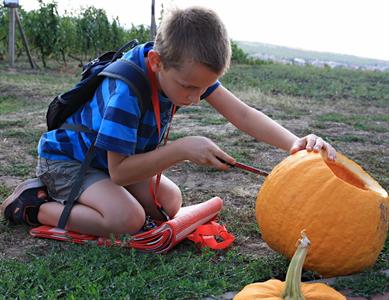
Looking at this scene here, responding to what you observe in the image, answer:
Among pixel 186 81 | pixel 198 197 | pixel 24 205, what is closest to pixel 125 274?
pixel 186 81

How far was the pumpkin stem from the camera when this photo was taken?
5.54ft

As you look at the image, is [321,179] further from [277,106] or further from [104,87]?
[277,106]

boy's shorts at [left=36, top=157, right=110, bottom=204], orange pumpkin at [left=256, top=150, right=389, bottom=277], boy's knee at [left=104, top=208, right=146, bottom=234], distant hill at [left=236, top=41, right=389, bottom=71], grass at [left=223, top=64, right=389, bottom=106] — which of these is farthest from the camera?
distant hill at [left=236, top=41, right=389, bottom=71]

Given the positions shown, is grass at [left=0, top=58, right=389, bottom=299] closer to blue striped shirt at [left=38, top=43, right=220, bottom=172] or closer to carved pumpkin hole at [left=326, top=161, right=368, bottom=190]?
carved pumpkin hole at [left=326, top=161, right=368, bottom=190]

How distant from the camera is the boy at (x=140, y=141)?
221 cm

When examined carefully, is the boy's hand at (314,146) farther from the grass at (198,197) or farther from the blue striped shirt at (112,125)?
the blue striped shirt at (112,125)

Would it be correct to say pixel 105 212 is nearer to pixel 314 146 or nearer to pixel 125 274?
pixel 125 274

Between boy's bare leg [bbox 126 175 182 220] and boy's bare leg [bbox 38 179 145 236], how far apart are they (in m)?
0.25

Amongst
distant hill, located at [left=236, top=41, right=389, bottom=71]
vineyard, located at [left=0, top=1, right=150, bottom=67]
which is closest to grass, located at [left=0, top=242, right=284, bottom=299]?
vineyard, located at [left=0, top=1, right=150, bottom=67]

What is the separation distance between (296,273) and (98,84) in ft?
4.61

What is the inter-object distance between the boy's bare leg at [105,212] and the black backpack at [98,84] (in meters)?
0.33

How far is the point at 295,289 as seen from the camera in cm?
171

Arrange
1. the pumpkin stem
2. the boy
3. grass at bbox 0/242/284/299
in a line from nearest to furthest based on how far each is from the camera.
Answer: the pumpkin stem → grass at bbox 0/242/284/299 → the boy

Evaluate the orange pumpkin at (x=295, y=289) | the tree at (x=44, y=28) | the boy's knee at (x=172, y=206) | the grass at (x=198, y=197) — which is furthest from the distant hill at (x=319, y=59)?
the orange pumpkin at (x=295, y=289)
